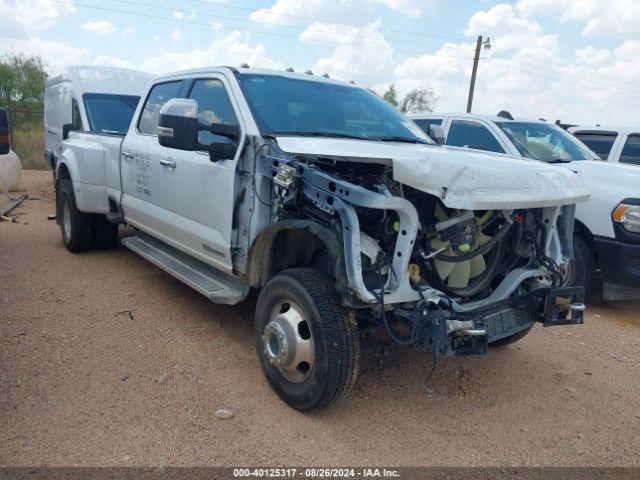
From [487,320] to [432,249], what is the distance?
1.68ft

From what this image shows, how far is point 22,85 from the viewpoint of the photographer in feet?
81.9

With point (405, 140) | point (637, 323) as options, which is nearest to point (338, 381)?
point (405, 140)

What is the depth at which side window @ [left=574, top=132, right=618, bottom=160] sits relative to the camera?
8305 millimetres

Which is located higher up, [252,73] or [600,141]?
[252,73]

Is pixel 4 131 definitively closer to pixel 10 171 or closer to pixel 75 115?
pixel 75 115

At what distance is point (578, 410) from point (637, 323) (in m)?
2.36

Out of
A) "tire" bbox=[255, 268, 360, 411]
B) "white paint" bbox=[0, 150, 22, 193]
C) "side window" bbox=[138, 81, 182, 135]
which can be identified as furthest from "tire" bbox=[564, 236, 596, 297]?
"white paint" bbox=[0, 150, 22, 193]

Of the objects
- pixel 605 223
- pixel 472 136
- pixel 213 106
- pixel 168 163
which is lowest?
pixel 605 223

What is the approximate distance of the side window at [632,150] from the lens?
8.01 metres

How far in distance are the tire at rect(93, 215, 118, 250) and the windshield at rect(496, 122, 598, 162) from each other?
491cm

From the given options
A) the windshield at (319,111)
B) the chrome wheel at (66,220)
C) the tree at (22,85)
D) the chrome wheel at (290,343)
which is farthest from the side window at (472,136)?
the tree at (22,85)

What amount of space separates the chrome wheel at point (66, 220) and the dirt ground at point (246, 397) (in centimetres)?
166

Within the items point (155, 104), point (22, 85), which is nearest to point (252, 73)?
point (155, 104)

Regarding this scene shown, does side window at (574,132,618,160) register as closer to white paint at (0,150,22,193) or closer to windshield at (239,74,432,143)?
windshield at (239,74,432,143)
